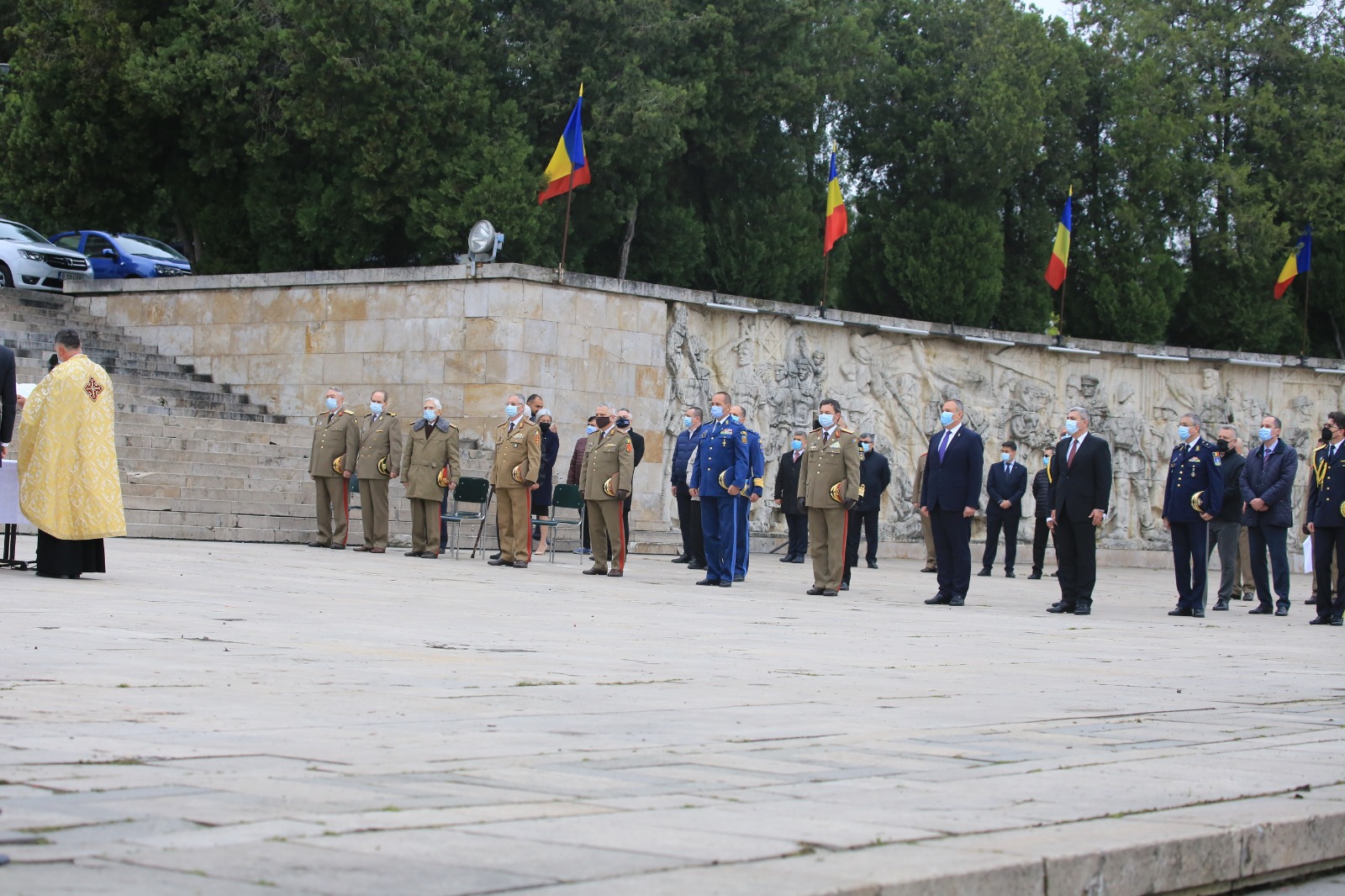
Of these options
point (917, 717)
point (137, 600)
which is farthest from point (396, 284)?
point (917, 717)

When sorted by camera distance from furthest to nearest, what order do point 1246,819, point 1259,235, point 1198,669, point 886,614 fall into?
point 1259,235 < point 886,614 < point 1198,669 < point 1246,819

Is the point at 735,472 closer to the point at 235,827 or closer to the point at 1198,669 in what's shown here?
the point at 1198,669

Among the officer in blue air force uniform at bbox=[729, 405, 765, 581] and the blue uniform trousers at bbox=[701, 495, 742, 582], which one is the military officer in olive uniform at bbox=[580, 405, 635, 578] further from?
the officer in blue air force uniform at bbox=[729, 405, 765, 581]

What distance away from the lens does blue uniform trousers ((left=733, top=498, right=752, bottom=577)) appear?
17594mm

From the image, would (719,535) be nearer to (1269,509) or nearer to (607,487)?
(607,487)

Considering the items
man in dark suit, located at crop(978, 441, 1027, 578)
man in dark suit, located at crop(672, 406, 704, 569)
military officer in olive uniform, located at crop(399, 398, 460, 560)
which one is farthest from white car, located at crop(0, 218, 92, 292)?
man in dark suit, located at crop(978, 441, 1027, 578)

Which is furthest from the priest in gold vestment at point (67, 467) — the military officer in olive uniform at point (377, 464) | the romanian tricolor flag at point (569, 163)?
the romanian tricolor flag at point (569, 163)

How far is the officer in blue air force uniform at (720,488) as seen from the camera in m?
16.3

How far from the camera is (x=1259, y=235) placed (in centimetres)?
3681

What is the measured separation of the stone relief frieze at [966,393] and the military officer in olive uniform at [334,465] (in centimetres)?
743

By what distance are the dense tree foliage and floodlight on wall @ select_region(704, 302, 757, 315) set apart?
12.1 ft

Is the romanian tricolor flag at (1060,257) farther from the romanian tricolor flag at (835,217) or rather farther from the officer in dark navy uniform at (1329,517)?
the officer in dark navy uniform at (1329,517)

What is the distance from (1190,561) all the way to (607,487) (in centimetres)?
554

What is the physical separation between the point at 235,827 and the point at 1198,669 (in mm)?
6860
